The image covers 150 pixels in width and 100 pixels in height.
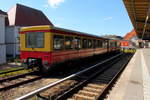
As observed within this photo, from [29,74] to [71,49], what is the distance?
10.2 feet

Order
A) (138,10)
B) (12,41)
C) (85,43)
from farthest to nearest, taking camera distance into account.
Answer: (12,41) < (138,10) < (85,43)

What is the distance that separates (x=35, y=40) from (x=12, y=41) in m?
15.4

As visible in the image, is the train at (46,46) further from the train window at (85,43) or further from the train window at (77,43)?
the train window at (85,43)

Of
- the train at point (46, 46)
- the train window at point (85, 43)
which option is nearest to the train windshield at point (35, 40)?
the train at point (46, 46)

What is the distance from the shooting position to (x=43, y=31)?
9492mm

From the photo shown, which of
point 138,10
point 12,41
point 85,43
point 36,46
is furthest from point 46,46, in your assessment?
point 12,41

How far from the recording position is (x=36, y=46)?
32.7 feet

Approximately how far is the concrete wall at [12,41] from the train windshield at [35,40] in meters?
14.1

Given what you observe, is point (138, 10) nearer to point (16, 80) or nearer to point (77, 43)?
point (77, 43)

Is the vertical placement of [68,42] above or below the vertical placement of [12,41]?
below

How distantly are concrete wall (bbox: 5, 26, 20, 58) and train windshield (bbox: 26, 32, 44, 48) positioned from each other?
14140 mm

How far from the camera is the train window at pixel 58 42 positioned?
9730mm

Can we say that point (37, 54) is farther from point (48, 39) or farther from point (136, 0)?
point (136, 0)

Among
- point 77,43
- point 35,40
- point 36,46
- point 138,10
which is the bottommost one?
point 36,46
